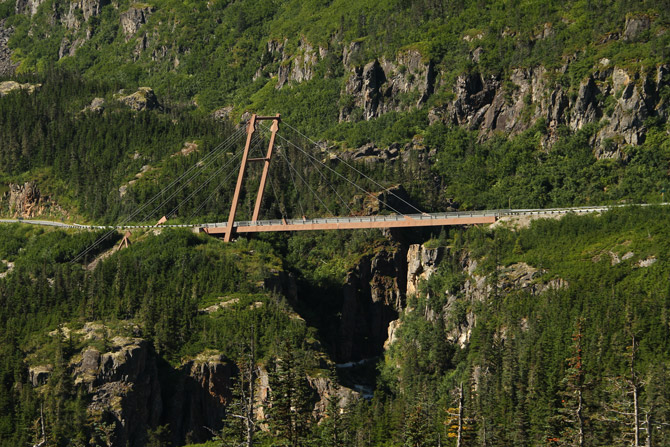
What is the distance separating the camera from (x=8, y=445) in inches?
4124

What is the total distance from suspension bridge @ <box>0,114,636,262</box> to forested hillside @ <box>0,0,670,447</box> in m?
0.74

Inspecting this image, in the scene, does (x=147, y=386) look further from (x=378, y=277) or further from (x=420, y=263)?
(x=420, y=263)

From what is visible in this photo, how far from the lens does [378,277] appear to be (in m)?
159

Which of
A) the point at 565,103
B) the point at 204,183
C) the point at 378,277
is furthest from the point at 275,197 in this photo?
the point at 565,103

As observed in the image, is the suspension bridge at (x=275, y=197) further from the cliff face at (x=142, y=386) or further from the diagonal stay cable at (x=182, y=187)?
the cliff face at (x=142, y=386)

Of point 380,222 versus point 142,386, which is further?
point 380,222

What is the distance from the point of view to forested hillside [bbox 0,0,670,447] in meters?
102

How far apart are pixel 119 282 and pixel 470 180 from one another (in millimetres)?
63604

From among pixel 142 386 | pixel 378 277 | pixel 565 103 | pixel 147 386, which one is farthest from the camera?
pixel 565 103

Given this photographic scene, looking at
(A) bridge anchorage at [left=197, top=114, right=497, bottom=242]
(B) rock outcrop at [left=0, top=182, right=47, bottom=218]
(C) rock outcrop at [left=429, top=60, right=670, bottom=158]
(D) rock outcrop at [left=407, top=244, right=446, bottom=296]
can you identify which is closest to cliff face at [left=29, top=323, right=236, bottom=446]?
(A) bridge anchorage at [left=197, top=114, right=497, bottom=242]

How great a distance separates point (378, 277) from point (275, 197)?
24.8 metres

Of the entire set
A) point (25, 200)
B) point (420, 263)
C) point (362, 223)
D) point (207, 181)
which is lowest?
point (420, 263)

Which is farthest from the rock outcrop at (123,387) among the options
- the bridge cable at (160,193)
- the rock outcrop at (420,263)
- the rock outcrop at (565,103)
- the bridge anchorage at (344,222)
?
the rock outcrop at (565,103)

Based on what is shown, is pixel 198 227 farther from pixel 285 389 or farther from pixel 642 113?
pixel 285 389
